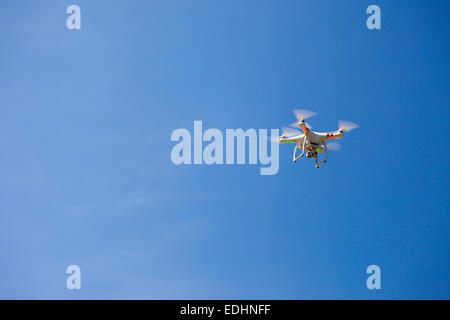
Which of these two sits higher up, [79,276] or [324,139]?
[324,139]
